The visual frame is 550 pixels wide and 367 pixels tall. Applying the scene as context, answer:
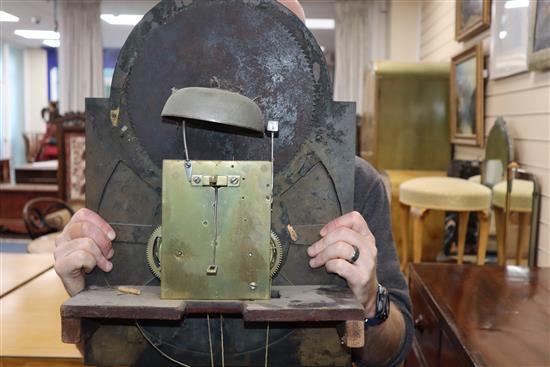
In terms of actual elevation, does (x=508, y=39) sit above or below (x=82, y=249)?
above

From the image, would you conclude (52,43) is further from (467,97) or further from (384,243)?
(384,243)

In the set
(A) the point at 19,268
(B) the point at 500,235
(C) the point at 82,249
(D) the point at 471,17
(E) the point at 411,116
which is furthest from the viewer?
(E) the point at 411,116

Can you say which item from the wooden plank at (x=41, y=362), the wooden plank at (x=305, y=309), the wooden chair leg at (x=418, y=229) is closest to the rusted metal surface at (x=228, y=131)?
the wooden plank at (x=305, y=309)

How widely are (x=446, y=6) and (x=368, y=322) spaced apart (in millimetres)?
Result: 4150

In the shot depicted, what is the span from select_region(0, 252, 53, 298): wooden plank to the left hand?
1.50 metres

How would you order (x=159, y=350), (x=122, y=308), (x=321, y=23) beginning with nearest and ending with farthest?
(x=122, y=308) < (x=159, y=350) < (x=321, y=23)

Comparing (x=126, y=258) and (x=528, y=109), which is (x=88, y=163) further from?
(x=528, y=109)

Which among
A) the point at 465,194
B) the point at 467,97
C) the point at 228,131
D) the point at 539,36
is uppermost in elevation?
the point at 539,36

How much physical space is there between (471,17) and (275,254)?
3456mm

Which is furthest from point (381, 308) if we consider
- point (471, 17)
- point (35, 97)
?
point (35, 97)

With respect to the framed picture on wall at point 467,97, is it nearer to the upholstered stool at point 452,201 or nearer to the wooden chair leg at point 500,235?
the upholstered stool at point 452,201

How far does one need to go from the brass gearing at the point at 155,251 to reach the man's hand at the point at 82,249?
67mm

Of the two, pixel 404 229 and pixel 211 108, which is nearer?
pixel 211 108

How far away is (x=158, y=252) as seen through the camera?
86 cm
